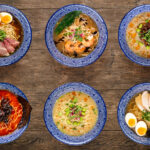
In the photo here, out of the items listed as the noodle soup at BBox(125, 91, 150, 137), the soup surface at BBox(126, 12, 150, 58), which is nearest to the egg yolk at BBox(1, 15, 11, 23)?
the soup surface at BBox(126, 12, 150, 58)

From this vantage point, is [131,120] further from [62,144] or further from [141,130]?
[62,144]

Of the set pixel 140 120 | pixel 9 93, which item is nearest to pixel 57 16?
pixel 9 93

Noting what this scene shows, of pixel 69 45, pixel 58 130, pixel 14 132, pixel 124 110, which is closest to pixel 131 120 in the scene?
pixel 124 110

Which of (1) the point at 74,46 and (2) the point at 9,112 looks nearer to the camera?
(2) the point at 9,112

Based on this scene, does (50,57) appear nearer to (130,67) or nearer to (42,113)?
(42,113)

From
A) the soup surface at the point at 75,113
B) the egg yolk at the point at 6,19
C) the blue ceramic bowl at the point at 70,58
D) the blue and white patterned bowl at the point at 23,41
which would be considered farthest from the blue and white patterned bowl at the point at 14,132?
the egg yolk at the point at 6,19

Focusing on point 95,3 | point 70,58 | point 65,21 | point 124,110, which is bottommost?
point 124,110
